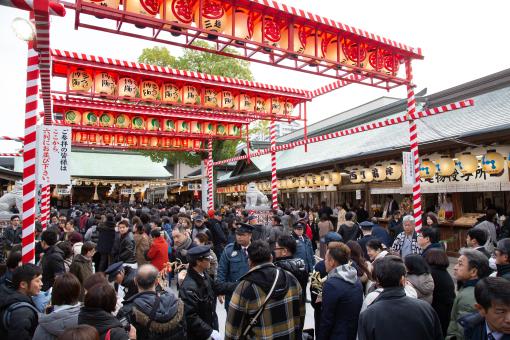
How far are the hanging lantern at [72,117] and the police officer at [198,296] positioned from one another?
15.4m

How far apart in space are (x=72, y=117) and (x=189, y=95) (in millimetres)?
6211

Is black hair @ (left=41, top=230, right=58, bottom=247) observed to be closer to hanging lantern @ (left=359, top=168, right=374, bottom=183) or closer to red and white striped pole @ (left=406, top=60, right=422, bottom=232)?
red and white striped pole @ (left=406, top=60, right=422, bottom=232)

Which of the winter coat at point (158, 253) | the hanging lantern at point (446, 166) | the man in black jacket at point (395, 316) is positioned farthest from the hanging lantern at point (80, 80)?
the man in black jacket at point (395, 316)

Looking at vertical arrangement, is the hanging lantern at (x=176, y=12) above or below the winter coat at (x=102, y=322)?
above

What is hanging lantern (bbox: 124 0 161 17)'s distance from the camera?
310 inches

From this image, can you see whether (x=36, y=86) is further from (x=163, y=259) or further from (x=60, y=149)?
(x=163, y=259)

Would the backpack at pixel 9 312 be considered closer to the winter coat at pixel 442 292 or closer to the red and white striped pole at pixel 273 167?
the winter coat at pixel 442 292

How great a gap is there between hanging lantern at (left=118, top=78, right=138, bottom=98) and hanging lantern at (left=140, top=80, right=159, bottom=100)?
0.99ft

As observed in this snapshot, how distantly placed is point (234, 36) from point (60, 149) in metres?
4.63

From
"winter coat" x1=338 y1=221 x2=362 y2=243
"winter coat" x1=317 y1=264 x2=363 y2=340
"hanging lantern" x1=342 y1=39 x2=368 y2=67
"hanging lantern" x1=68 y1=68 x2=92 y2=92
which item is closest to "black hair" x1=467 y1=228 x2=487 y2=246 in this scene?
"winter coat" x1=317 y1=264 x2=363 y2=340

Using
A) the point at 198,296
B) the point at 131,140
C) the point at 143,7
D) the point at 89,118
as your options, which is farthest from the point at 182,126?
the point at 198,296

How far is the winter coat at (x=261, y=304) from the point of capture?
358 cm

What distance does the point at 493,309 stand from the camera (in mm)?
2604

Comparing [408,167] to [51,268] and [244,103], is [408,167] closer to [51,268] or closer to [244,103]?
[244,103]
